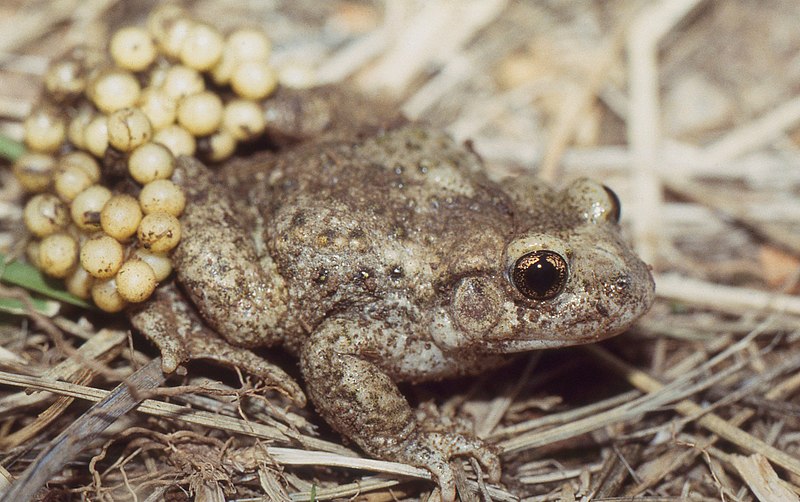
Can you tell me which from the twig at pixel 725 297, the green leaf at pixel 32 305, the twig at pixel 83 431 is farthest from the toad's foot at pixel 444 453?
the green leaf at pixel 32 305

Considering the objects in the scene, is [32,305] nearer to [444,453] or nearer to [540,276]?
[444,453]

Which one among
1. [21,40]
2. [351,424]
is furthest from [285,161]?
[21,40]

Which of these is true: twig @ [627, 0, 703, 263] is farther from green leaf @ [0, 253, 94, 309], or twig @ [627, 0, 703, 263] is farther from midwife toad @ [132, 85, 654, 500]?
green leaf @ [0, 253, 94, 309]

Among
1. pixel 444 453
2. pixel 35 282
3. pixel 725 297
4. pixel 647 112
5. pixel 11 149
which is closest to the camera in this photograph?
pixel 444 453

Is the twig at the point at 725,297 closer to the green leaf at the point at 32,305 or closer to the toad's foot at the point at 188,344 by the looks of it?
the toad's foot at the point at 188,344

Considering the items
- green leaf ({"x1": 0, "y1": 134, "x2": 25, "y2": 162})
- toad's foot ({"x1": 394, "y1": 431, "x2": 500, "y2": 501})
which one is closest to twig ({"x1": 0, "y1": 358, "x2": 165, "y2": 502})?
toad's foot ({"x1": 394, "y1": 431, "x2": 500, "y2": 501})

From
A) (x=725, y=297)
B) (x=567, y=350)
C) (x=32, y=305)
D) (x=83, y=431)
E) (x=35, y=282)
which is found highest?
(x=725, y=297)

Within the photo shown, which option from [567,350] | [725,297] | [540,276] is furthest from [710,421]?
[540,276]
